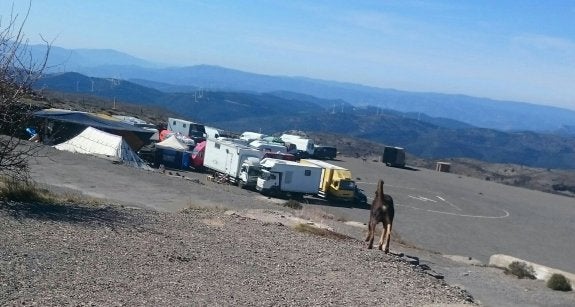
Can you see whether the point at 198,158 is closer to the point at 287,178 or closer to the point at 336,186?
the point at 287,178

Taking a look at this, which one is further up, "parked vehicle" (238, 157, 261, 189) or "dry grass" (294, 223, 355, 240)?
"dry grass" (294, 223, 355, 240)

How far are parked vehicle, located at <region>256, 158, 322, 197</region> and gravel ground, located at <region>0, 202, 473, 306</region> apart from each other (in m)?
22.6

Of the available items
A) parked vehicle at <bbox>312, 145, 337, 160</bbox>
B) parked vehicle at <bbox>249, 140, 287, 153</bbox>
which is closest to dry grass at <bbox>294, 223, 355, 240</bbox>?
parked vehicle at <bbox>249, 140, 287, 153</bbox>

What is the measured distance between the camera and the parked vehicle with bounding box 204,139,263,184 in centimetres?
4072

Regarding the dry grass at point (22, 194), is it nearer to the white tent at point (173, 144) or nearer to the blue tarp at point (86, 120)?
the blue tarp at point (86, 120)

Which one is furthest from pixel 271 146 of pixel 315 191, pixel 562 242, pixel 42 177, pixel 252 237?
pixel 252 237

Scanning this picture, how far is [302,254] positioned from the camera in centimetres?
1328

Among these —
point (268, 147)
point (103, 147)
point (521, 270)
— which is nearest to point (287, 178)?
point (103, 147)

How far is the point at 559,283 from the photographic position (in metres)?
20.0

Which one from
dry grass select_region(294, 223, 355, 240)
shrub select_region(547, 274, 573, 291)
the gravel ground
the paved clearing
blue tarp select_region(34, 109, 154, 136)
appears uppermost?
the gravel ground

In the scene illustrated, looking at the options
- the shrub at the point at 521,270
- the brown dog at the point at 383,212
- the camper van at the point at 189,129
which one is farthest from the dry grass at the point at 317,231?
the camper van at the point at 189,129

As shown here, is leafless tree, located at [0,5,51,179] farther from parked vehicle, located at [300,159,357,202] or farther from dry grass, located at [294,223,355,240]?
parked vehicle, located at [300,159,357,202]

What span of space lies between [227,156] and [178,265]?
102ft

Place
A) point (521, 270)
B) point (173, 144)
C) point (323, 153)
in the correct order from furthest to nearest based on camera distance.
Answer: point (323, 153)
point (173, 144)
point (521, 270)
